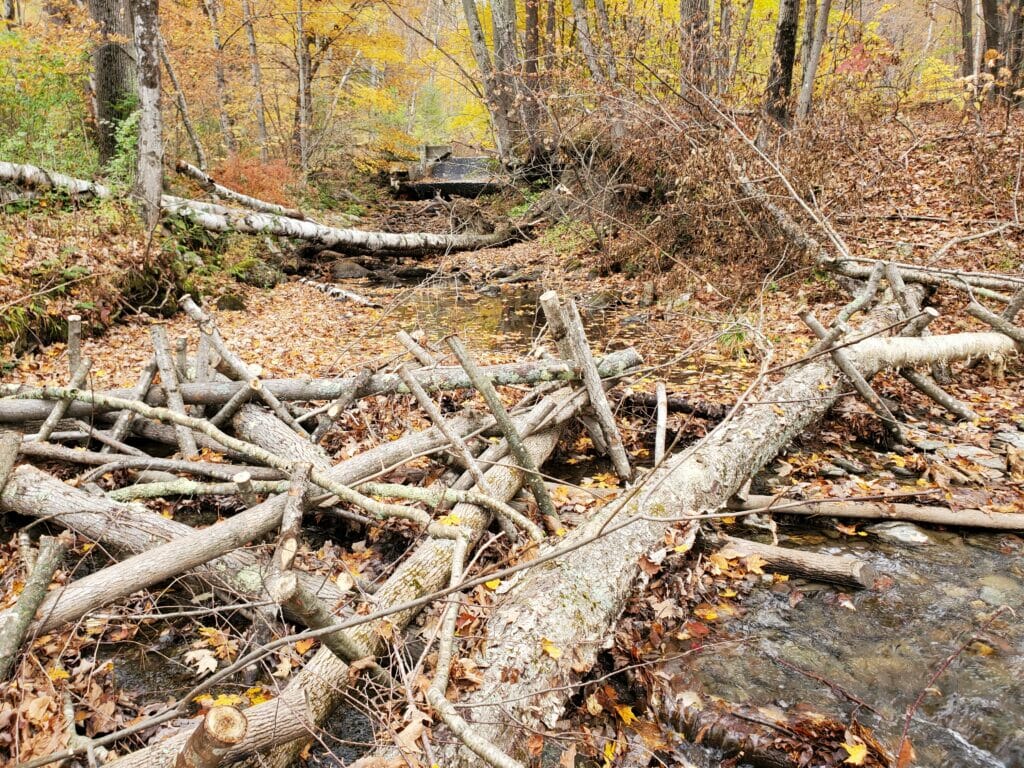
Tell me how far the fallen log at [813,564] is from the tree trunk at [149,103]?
33.2ft

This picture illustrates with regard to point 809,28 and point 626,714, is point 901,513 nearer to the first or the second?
point 626,714

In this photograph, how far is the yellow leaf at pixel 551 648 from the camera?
294cm

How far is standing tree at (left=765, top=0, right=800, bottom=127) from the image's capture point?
10.4 metres

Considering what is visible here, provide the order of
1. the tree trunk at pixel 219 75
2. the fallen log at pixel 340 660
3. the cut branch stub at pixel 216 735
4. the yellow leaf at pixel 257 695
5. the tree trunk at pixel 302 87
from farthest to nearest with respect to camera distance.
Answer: the tree trunk at pixel 302 87 < the tree trunk at pixel 219 75 < the yellow leaf at pixel 257 695 < the fallen log at pixel 340 660 < the cut branch stub at pixel 216 735

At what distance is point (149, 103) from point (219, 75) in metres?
9.74

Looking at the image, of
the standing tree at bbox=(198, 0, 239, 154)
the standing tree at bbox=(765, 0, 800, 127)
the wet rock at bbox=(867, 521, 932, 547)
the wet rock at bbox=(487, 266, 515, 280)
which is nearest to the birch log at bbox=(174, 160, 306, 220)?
the standing tree at bbox=(198, 0, 239, 154)

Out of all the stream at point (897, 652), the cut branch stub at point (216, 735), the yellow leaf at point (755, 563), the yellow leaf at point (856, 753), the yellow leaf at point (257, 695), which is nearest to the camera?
the cut branch stub at point (216, 735)

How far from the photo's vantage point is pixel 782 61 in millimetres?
10602

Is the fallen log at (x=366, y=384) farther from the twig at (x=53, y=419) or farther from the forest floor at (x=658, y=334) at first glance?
the forest floor at (x=658, y=334)

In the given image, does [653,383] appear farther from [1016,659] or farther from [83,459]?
[83,459]

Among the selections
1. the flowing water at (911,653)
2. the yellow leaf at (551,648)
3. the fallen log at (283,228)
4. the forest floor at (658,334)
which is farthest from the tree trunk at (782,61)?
the yellow leaf at (551,648)

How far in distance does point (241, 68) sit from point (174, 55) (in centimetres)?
308

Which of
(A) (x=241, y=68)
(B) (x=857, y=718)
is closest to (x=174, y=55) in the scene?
(A) (x=241, y=68)

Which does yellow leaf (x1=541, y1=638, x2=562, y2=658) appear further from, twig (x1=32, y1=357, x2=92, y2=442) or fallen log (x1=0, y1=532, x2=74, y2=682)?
twig (x1=32, y1=357, x2=92, y2=442)
